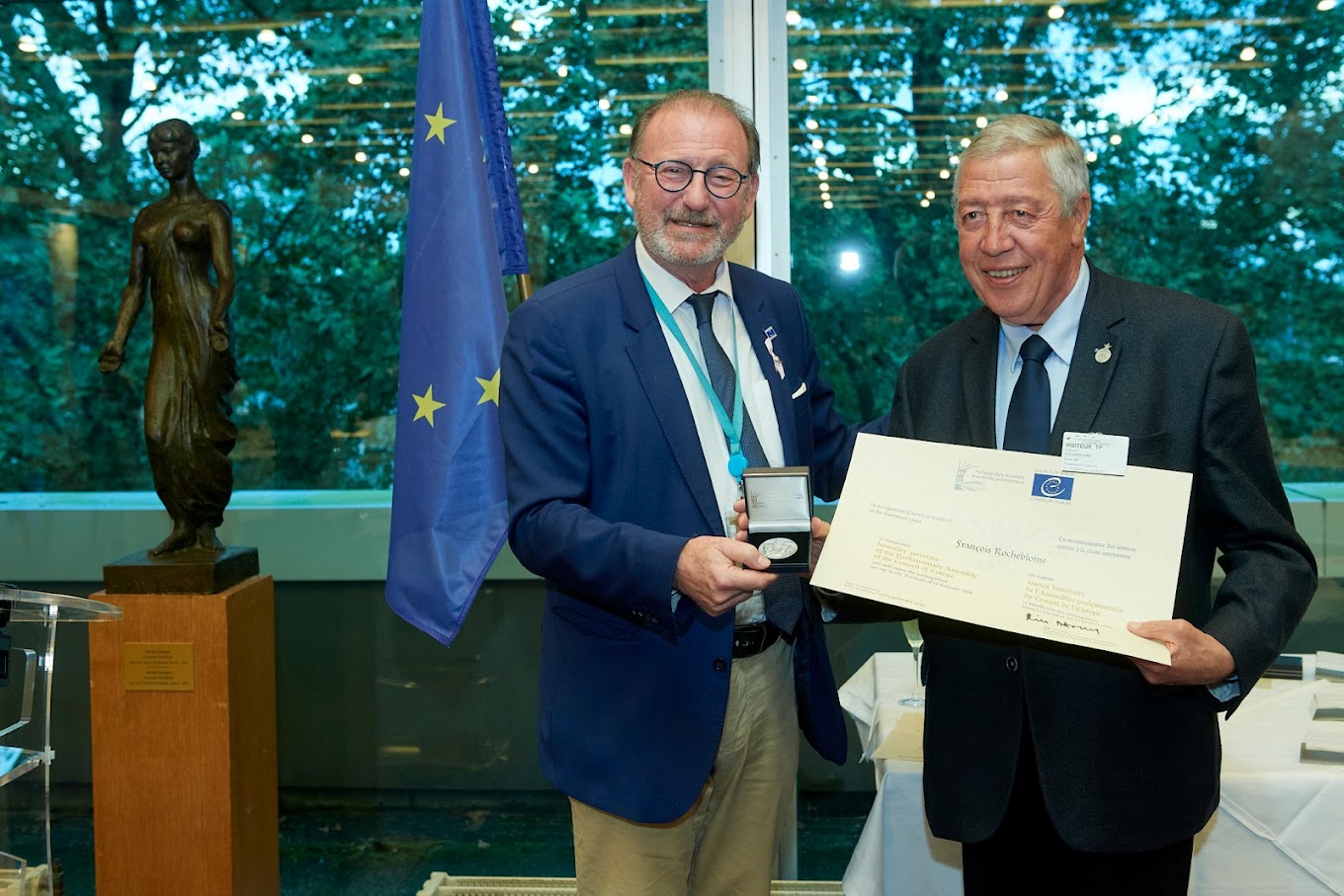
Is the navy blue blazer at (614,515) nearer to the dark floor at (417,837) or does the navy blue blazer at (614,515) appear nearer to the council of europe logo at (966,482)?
the council of europe logo at (966,482)

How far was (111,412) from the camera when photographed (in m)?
4.17

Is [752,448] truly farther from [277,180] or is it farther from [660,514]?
[277,180]

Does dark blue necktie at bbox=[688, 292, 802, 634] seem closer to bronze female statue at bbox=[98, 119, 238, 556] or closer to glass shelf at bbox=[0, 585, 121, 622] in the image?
glass shelf at bbox=[0, 585, 121, 622]

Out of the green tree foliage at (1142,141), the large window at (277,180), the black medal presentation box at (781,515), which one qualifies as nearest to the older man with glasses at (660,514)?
the black medal presentation box at (781,515)

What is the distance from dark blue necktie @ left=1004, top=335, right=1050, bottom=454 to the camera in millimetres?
1628

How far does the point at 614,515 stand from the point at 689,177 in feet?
1.98

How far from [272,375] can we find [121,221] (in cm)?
81

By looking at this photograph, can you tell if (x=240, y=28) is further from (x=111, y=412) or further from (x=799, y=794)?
(x=799, y=794)

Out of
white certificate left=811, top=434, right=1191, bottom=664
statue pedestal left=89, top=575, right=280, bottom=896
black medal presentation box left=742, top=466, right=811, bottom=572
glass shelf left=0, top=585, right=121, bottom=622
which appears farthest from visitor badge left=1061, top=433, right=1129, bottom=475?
statue pedestal left=89, top=575, right=280, bottom=896

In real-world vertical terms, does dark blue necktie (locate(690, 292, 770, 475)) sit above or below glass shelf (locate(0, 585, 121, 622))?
above

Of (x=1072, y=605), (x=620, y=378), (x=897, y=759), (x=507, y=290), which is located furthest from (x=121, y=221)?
(x=1072, y=605)

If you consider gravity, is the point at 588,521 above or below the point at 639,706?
above

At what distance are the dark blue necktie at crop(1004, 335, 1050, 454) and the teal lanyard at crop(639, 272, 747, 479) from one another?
1.49 feet

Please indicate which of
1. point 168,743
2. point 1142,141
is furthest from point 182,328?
point 1142,141
